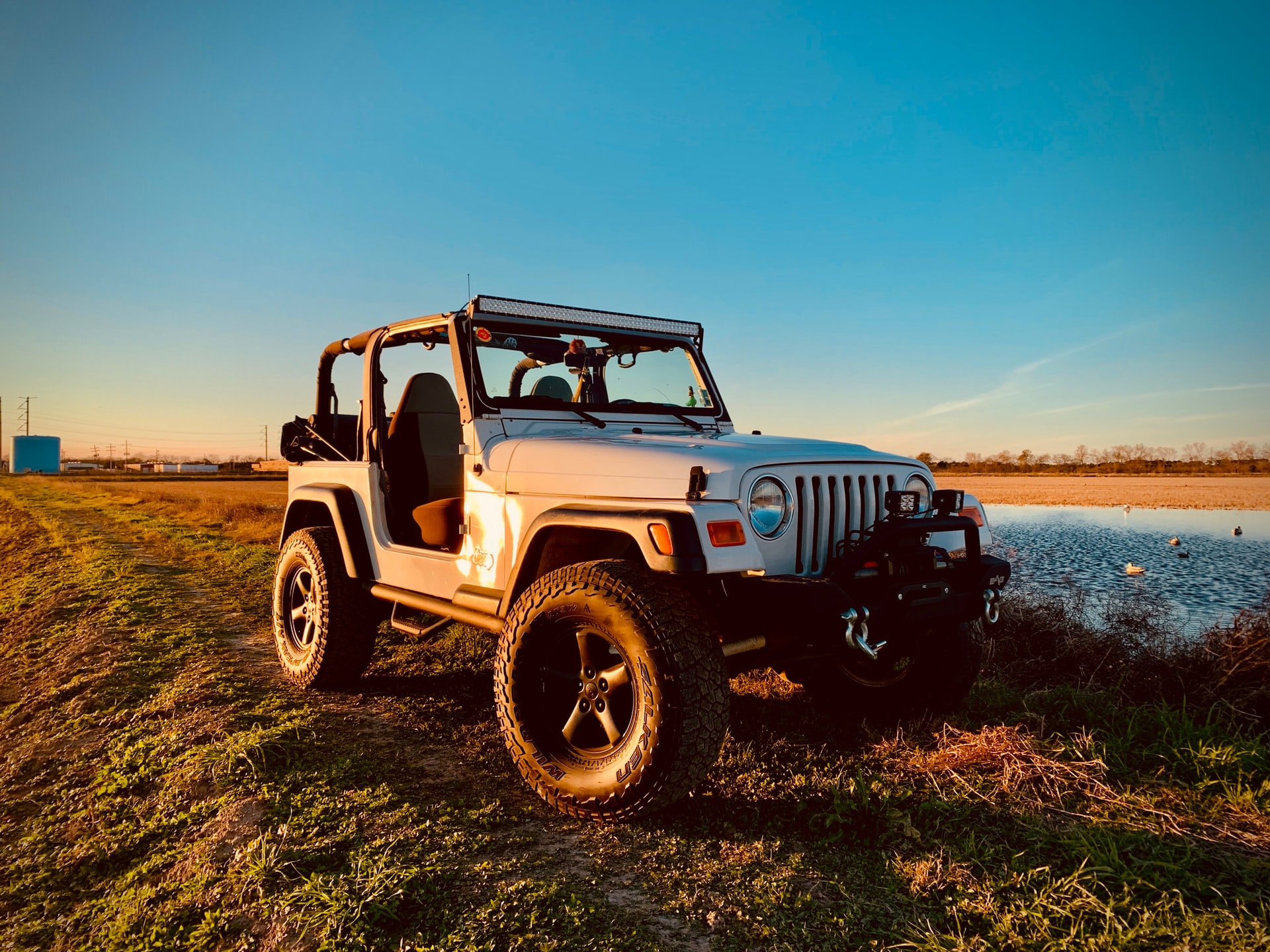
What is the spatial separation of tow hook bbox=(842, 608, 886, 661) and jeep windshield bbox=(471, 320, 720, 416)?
7.07 feet

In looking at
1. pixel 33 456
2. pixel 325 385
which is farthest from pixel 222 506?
pixel 33 456

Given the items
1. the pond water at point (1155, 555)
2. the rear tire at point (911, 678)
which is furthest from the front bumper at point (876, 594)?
the pond water at point (1155, 555)

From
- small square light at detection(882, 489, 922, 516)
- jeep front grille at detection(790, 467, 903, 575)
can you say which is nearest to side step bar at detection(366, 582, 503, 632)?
jeep front grille at detection(790, 467, 903, 575)

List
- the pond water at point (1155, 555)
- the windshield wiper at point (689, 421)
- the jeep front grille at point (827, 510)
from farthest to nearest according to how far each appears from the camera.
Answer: the pond water at point (1155, 555)
the windshield wiper at point (689, 421)
the jeep front grille at point (827, 510)

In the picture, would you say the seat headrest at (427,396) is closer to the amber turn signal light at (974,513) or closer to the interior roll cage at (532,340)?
the interior roll cage at (532,340)

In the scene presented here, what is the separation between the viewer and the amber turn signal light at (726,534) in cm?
281

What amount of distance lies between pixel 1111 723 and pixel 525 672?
323 centimetres

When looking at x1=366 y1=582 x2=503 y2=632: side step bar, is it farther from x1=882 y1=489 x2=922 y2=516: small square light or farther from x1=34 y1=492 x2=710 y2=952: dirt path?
x1=882 y1=489 x2=922 y2=516: small square light

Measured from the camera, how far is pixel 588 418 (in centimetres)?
435

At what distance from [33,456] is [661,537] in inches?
3994

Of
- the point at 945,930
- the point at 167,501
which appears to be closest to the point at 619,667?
the point at 945,930

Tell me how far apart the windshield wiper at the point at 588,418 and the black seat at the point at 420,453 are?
1.01 m

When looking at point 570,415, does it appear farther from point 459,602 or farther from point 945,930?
point 945,930

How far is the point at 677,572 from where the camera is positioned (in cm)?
273
